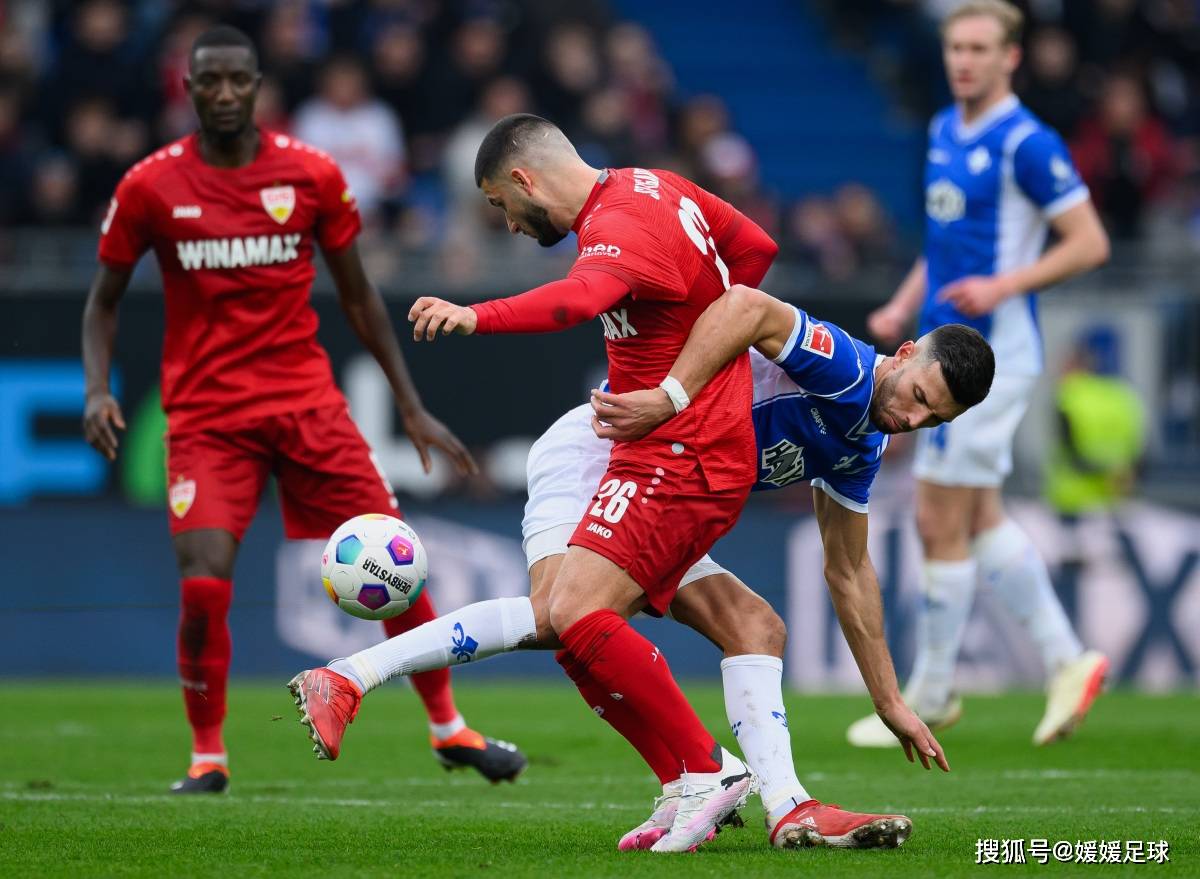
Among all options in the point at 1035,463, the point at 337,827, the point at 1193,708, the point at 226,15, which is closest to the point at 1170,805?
the point at 337,827

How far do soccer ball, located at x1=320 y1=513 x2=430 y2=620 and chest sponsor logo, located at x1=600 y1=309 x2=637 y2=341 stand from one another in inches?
40.0

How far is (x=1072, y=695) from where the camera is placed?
828 centimetres

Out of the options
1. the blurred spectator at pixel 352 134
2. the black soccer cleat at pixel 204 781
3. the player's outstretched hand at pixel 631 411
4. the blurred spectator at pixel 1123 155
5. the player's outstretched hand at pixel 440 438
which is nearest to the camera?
the player's outstretched hand at pixel 631 411

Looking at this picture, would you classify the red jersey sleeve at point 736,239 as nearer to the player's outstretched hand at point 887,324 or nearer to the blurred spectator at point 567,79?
the player's outstretched hand at point 887,324

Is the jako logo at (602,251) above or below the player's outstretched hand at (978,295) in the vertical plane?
above

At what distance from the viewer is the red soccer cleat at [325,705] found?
500cm

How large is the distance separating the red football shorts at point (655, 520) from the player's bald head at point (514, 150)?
0.90 metres

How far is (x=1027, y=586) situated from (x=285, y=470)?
136 inches

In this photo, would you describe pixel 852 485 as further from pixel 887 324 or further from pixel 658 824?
pixel 887 324

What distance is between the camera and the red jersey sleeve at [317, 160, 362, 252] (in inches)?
289

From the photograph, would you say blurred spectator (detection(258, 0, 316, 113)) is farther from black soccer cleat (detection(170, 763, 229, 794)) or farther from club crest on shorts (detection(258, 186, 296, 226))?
black soccer cleat (detection(170, 763, 229, 794))

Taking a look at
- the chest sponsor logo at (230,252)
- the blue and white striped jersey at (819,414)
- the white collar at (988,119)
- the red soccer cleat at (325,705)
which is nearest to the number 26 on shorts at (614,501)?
the blue and white striped jersey at (819,414)

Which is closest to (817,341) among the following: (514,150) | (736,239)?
(736,239)

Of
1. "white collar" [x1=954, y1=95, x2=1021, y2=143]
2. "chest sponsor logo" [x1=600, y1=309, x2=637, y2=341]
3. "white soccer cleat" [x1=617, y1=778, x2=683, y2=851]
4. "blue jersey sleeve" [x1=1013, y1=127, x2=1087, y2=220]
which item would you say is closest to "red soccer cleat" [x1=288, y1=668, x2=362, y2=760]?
"white soccer cleat" [x1=617, y1=778, x2=683, y2=851]
